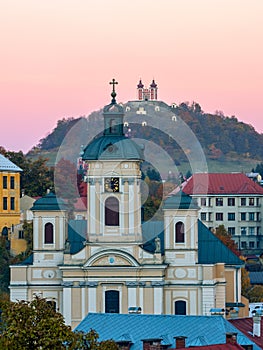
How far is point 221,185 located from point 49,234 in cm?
8090

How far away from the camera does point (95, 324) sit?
89.0m

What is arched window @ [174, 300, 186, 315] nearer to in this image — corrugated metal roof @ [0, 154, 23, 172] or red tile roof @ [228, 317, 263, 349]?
red tile roof @ [228, 317, 263, 349]

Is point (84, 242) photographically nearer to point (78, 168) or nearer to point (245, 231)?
point (78, 168)

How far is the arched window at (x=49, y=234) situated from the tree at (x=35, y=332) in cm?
3592

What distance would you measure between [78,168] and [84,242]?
54469mm

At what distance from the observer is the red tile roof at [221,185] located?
184 metres

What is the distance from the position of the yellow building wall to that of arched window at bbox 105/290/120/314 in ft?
A: 138

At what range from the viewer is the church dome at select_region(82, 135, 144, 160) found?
106 m

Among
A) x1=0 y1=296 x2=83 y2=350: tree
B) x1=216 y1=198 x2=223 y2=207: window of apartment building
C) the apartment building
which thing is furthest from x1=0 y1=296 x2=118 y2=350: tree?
x1=216 y1=198 x2=223 y2=207: window of apartment building

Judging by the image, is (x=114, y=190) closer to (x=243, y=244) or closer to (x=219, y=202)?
(x=219, y=202)

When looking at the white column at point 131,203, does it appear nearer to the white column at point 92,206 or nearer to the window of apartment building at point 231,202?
the white column at point 92,206

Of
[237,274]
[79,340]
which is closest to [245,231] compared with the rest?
[237,274]

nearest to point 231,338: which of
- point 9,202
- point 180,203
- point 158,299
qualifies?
point 158,299

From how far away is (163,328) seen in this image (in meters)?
86.3
